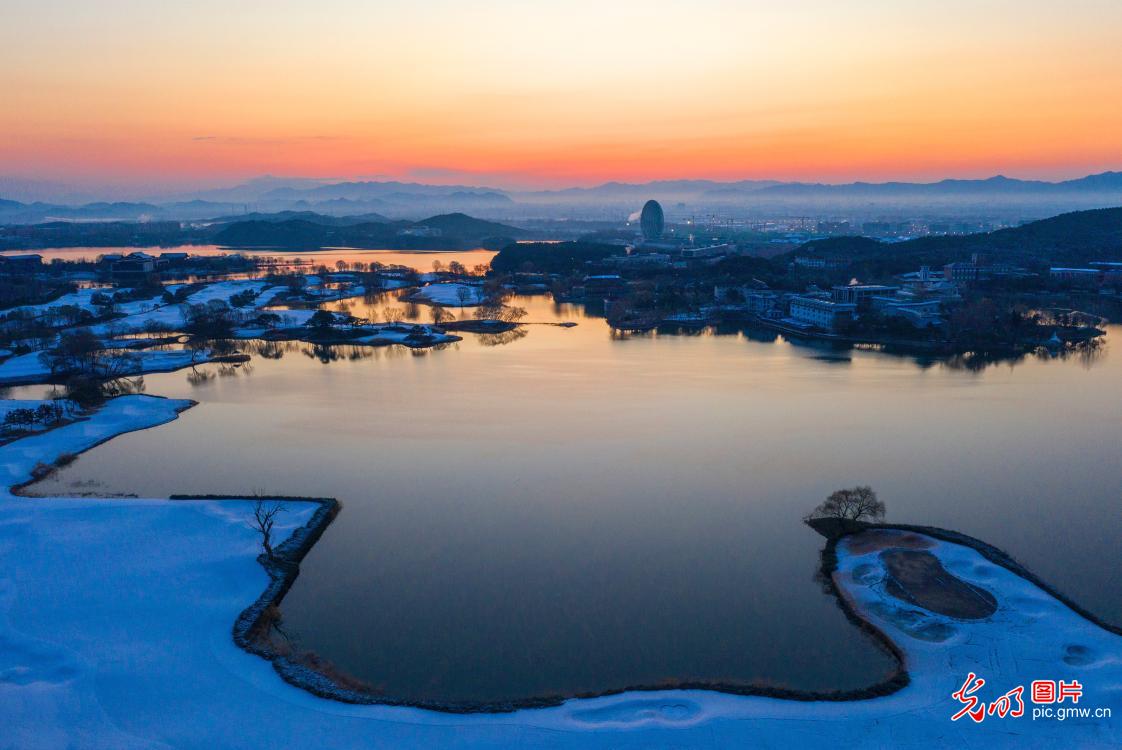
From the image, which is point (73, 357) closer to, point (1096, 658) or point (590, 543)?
point (590, 543)

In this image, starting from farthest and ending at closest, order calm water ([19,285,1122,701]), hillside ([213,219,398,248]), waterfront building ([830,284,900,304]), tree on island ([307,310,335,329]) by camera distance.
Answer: hillside ([213,219,398,248]), waterfront building ([830,284,900,304]), tree on island ([307,310,335,329]), calm water ([19,285,1122,701])

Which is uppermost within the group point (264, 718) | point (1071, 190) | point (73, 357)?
point (1071, 190)

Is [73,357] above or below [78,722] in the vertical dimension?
above

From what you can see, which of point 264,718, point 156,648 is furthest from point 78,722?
point 264,718

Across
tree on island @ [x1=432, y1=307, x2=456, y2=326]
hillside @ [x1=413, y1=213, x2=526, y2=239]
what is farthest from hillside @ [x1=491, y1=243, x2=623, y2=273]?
hillside @ [x1=413, y1=213, x2=526, y2=239]

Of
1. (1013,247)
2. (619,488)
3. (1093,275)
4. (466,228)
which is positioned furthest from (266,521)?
(466,228)
